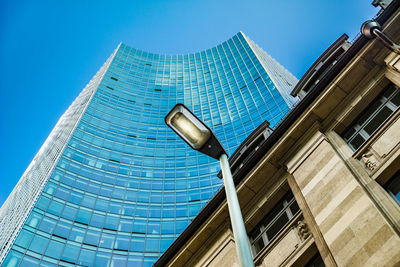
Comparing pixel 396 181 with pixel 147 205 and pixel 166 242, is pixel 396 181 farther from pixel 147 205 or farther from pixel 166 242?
pixel 147 205

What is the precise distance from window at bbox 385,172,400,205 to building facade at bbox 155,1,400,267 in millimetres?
29

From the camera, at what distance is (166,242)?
46.8 meters

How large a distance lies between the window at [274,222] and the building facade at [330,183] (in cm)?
4

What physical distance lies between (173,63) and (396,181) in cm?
10211

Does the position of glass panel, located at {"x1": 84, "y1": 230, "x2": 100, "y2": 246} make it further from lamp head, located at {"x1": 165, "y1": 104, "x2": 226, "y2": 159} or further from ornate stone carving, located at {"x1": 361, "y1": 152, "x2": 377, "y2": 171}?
lamp head, located at {"x1": 165, "y1": 104, "x2": 226, "y2": 159}

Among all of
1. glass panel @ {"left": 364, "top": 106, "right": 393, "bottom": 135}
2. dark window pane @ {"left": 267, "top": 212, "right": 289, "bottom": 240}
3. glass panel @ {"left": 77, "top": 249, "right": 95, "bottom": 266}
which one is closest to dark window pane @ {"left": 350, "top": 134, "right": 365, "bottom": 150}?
glass panel @ {"left": 364, "top": 106, "right": 393, "bottom": 135}

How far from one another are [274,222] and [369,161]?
406 centimetres

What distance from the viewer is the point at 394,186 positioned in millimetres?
10758

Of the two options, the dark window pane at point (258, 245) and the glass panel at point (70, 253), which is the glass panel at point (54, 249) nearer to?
the glass panel at point (70, 253)

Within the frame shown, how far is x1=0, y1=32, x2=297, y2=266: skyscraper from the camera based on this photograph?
4225 centimetres

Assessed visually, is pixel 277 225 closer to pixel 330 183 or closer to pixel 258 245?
pixel 258 245

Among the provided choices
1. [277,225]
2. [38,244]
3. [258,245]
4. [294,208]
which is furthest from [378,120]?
[38,244]

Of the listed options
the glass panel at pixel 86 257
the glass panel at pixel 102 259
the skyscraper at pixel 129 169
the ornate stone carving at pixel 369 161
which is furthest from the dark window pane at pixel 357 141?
the glass panel at pixel 102 259

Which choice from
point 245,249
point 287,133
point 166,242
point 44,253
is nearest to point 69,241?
point 44,253
